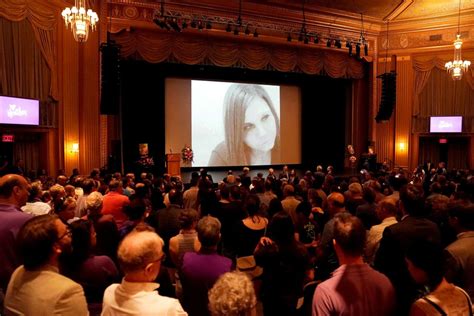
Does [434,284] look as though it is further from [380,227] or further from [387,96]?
[387,96]

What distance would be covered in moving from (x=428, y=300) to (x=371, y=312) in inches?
10.6

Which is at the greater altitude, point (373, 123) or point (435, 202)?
point (373, 123)

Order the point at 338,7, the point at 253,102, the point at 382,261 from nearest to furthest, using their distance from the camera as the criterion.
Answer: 1. the point at 382,261
2. the point at 338,7
3. the point at 253,102

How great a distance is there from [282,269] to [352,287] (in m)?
1.06

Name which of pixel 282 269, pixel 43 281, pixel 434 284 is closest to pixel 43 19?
pixel 282 269

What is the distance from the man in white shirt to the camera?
10.5 ft

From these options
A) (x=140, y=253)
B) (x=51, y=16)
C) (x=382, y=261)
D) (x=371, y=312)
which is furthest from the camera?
(x=51, y=16)

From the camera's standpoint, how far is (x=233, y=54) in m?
13.6

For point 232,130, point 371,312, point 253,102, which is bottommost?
point 371,312

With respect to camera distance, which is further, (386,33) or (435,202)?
(386,33)

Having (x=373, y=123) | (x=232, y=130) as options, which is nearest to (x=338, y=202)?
(x=232, y=130)

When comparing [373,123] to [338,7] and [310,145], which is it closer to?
[310,145]

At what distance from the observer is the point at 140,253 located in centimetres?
171

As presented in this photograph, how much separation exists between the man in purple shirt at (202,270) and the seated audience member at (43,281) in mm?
836
